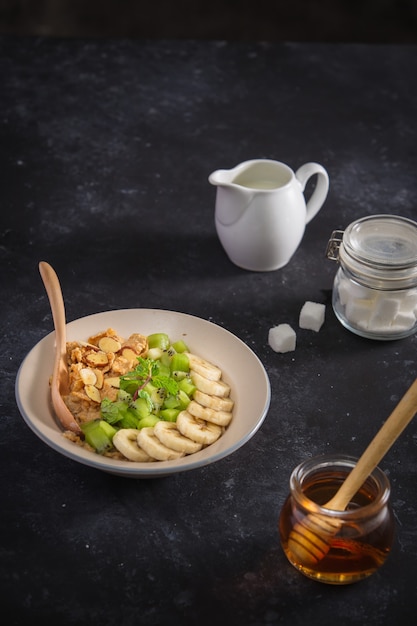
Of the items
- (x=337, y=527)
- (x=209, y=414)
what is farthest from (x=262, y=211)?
(x=337, y=527)

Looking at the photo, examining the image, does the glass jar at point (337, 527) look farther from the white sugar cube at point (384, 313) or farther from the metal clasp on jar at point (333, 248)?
the metal clasp on jar at point (333, 248)

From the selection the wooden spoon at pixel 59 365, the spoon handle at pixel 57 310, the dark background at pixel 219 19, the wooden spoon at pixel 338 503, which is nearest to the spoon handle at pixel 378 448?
the wooden spoon at pixel 338 503

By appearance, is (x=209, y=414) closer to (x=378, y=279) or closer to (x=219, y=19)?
(x=378, y=279)

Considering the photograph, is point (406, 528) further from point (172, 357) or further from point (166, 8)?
point (166, 8)

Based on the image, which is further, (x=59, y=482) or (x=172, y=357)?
(x=172, y=357)

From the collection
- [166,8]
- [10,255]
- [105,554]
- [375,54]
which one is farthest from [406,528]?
[166,8]

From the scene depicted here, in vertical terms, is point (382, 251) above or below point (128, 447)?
above
